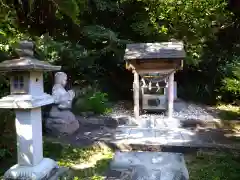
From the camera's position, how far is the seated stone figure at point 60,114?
20.4ft

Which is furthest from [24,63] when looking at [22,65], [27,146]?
[27,146]

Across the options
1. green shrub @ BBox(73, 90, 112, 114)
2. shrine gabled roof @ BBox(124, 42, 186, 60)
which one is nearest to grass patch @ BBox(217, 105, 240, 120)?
shrine gabled roof @ BBox(124, 42, 186, 60)

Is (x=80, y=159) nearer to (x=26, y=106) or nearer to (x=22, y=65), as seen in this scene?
(x=26, y=106)

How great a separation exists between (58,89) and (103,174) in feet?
9.90

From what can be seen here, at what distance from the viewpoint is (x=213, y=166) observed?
466 centimetres

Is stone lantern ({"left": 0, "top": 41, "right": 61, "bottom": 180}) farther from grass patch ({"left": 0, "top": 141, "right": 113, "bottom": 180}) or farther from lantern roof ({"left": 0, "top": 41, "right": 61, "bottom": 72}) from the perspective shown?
grass patch ({"left": 0, "top": 141, "right": 113, "bottom": 180})

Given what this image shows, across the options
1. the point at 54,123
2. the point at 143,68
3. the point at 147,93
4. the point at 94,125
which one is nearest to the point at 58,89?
the point at 54,123

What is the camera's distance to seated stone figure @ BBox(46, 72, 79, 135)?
6.21 meters

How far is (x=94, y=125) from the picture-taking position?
7309mm

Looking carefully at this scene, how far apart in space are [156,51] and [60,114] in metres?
3.40

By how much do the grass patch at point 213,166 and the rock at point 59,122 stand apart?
9.77 feet

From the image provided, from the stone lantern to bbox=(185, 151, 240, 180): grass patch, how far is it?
2.62m

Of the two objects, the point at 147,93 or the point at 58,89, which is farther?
the point at 147,93

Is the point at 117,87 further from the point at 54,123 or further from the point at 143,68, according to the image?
the point at 54,123
